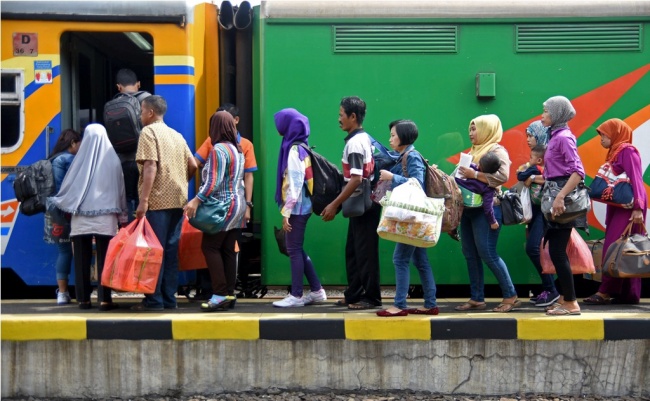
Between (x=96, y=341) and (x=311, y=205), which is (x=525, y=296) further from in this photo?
(x=96, y=341)

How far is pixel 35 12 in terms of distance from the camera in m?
6.94

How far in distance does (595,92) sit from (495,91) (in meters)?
0.83

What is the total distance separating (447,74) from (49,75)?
10.8ft

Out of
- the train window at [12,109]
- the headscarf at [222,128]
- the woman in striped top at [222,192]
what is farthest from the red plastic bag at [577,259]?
the train window at [12,109]

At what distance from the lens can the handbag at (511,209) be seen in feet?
20.6

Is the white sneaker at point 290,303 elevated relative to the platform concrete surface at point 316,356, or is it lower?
elevated

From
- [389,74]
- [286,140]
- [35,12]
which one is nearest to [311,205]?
[286,140]

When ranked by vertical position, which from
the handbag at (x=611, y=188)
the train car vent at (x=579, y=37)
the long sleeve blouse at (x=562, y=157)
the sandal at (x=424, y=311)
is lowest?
the sandal at (x=424, y=311)

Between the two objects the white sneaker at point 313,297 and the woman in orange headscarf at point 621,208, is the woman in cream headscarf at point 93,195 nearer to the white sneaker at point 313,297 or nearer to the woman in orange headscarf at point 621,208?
the white sneaker at point 313,297

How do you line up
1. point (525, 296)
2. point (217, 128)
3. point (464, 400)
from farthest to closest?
point (525, 296) < point (217, 128) < point (464, 400)

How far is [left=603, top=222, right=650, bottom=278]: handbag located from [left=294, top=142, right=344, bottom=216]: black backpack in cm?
214

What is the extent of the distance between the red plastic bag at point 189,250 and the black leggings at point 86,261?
0.59 metres

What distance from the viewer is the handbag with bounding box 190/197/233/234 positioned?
622 centimetres

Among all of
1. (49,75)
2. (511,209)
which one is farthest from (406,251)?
(49,75)
